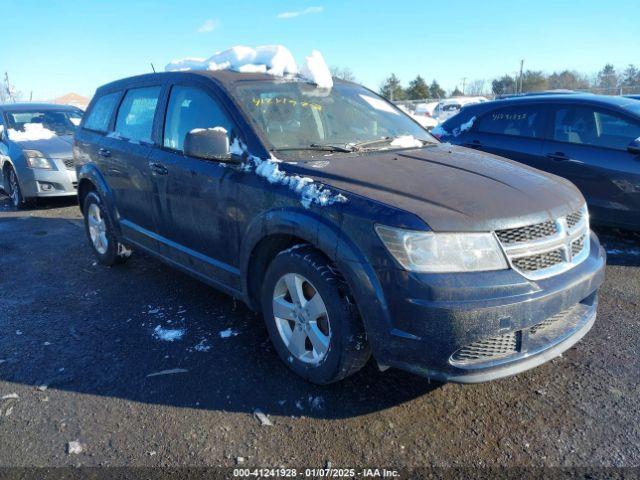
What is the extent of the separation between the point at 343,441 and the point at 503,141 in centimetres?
476

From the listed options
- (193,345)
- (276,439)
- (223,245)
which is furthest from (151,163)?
(276,439)

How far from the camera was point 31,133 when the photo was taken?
8.95 m

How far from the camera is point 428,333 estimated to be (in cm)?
235

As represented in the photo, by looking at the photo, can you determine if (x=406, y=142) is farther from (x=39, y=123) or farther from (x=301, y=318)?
(x=39, y=123)

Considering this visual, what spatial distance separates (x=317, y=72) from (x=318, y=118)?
1.70 ft

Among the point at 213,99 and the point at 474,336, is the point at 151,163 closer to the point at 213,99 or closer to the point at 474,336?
the point at 213,99

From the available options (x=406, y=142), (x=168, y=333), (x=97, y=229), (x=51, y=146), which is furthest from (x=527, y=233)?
(x=51, y=146)

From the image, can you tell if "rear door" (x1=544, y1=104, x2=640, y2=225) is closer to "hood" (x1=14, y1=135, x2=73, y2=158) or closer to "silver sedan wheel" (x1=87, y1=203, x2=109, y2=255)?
"silver sedan wheel" (x1=87, y1=203, x2=109, y2=255)

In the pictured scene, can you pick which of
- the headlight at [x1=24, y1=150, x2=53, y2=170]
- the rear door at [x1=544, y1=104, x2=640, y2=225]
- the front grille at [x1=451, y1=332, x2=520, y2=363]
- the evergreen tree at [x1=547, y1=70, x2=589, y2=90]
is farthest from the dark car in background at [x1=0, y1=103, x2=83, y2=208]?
the evergreen tree at [x1=547, y1=70, x2=589, y2=90]

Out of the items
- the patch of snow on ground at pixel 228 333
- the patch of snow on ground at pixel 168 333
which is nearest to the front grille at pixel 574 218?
the patch of snow on ground at pixel 228 333

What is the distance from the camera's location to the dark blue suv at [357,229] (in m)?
2.37

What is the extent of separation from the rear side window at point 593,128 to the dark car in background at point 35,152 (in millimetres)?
7311

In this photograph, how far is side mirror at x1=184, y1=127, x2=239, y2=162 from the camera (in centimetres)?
315

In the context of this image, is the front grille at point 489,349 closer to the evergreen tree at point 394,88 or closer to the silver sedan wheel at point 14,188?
the silver sedan wheel at point 14,188
